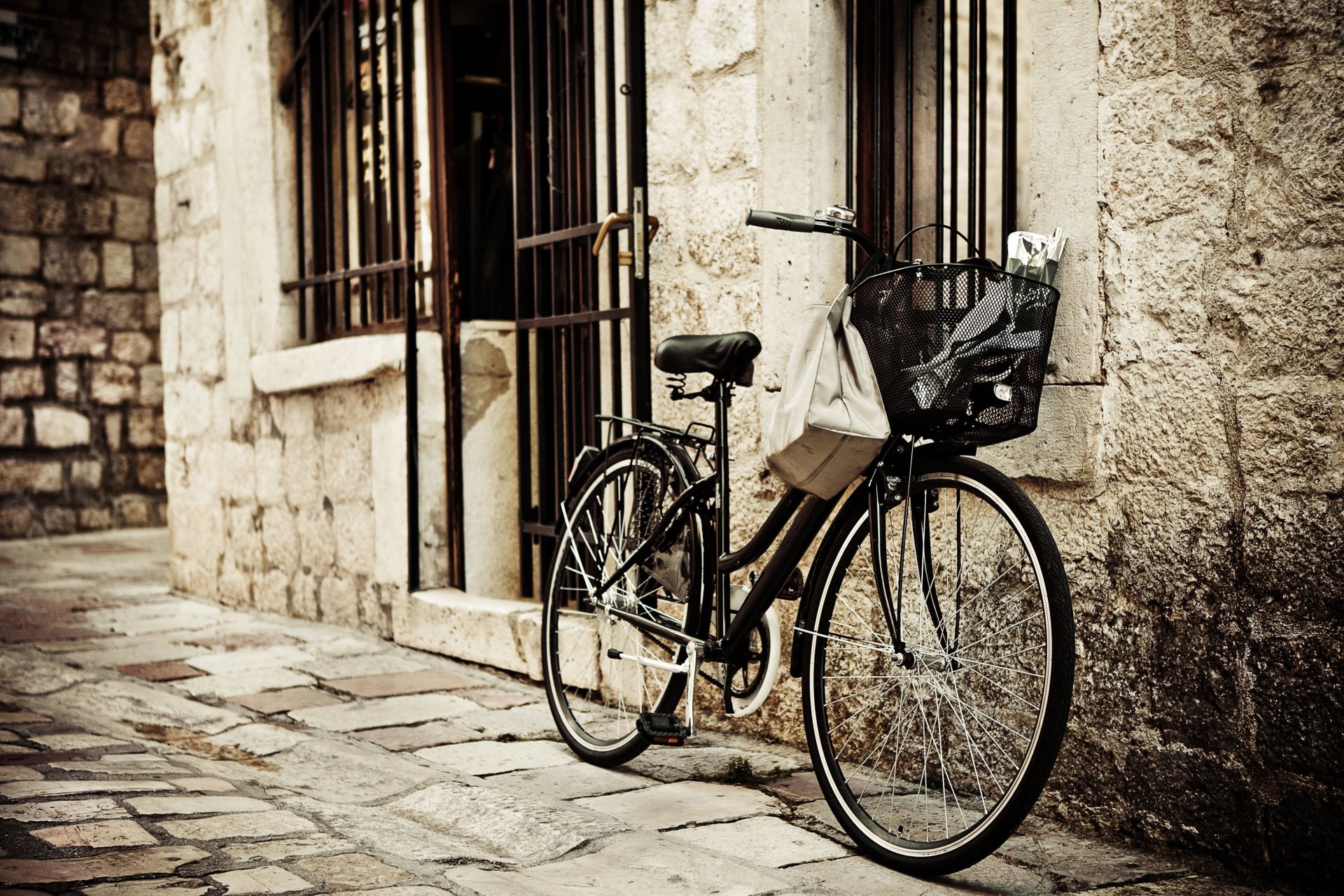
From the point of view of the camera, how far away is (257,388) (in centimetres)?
656

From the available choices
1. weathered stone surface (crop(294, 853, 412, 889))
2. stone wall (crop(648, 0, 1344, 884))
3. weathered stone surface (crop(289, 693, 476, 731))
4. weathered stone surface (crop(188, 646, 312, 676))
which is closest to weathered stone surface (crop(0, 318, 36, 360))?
weathered stone surface (crop(188, 646, 312, 676))

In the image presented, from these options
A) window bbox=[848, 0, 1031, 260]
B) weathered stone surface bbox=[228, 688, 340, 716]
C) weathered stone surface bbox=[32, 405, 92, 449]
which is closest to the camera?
window bbox=[848, 0, 1031, 260]

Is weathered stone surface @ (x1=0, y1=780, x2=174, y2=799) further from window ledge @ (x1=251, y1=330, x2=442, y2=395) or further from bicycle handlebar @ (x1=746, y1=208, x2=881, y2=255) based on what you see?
window ledge @ (x1=251, y1=330, x2=442, y2=395)

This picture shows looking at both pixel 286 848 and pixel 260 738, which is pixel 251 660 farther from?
pixel 286 848

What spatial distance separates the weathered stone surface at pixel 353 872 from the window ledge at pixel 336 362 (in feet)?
9.05

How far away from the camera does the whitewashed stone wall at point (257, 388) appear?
222 inches

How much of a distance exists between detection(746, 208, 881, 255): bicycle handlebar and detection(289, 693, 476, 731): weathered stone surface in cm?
208

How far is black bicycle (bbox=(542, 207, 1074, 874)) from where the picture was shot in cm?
267

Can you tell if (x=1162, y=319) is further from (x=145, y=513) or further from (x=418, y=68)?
(x=145, y=513)

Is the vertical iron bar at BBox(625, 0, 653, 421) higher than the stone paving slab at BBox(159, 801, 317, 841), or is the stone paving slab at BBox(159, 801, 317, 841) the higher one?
the vertical iron bar at BBox(625, 0, 653, 421)

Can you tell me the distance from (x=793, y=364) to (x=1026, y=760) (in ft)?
2.96

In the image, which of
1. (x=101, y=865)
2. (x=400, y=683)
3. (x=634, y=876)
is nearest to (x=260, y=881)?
(x=101, y=865)

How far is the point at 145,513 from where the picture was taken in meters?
10.9

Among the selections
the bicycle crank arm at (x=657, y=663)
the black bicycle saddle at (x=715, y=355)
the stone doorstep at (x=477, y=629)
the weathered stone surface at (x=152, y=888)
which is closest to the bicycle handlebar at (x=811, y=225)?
the black bicycle saddle at (x=715, y=355)
